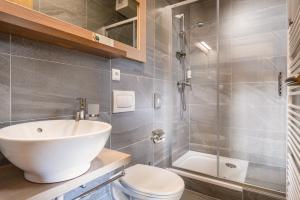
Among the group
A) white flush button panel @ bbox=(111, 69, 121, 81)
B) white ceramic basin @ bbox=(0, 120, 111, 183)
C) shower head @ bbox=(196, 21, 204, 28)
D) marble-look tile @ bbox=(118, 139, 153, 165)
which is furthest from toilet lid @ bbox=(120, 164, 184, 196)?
shower head @ bbox=(196, 21, 204, 28)

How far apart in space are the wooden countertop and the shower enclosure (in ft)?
4.76

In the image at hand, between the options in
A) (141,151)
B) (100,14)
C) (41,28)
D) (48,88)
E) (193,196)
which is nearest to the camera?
(41,28)

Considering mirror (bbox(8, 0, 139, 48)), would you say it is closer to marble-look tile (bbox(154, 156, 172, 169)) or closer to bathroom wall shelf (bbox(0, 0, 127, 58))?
bathroom wall shelf (bbox(0, 0, 127, 58))

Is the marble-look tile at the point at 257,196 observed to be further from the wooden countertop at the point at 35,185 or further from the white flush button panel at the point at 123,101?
the wooden countertop at the point at 35,185

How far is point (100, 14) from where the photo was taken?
1193 millimetres

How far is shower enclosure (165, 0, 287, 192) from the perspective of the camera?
2051 millimetres

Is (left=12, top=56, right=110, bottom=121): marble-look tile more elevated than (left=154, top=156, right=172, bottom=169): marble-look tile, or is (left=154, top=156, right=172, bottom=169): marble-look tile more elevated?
(left=12, top=56, right=110, bottom=121): marble-look tile

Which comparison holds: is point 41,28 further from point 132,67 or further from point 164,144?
point 164,144

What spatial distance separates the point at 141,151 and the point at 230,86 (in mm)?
1502

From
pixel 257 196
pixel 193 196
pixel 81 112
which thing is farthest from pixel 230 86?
pixel 81 112

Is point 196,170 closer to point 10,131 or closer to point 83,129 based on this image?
point 83,129

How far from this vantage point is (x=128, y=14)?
56.5 inches

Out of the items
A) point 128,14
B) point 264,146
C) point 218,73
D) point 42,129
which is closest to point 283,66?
point 218,73

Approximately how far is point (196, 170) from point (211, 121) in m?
0.75
